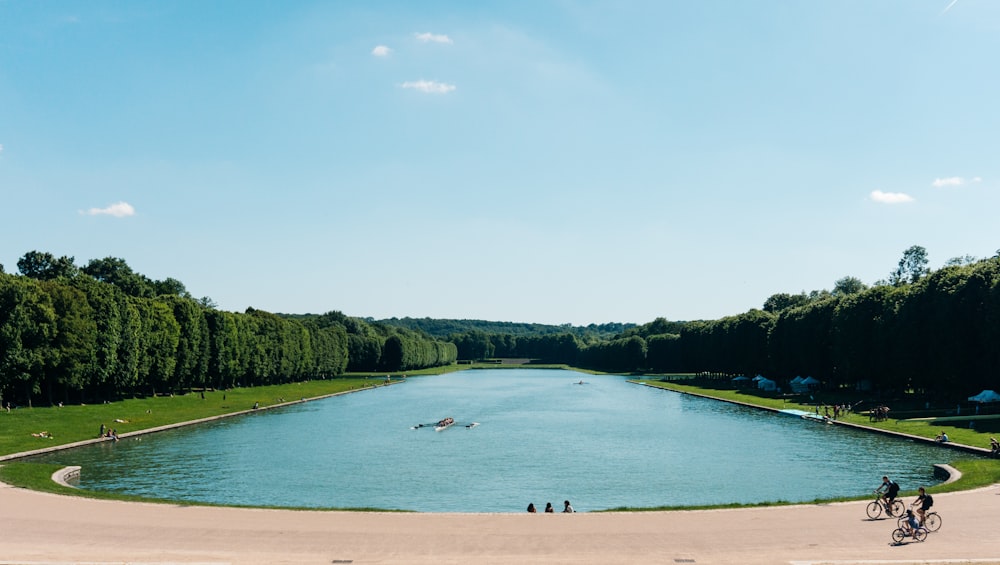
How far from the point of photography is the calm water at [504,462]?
4441 cm

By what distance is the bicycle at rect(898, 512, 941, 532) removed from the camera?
29109mm

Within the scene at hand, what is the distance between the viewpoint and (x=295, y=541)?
2898cm

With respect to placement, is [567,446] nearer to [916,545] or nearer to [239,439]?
[239,439]

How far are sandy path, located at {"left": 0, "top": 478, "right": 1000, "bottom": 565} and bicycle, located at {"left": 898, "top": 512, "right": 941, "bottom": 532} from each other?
0.40 metres

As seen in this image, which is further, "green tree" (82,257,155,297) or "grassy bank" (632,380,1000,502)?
"green tree" (82,257,155,297)

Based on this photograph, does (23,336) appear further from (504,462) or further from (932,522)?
(932,522)

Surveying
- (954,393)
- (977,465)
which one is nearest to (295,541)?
(977,465)

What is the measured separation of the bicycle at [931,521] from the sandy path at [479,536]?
0.40m

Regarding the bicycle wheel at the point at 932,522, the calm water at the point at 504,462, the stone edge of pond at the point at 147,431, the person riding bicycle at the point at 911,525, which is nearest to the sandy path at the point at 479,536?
the bicycle wheel at the point at 932,522

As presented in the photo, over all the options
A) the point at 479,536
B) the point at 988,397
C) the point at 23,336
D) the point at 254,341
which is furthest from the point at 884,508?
the point at 254,341

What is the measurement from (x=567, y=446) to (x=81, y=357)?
59975 mm

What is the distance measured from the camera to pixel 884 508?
1325 inches

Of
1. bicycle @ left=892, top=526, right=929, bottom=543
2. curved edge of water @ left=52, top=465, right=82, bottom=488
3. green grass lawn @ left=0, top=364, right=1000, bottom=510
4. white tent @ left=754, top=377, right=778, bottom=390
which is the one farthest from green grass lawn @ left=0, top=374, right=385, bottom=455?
white tent @ left=754, top=377, right=778, bottom=390

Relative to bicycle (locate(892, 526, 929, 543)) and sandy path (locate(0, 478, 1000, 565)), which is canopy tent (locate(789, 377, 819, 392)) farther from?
bicycle (locate(892, 526, 929, 543))
